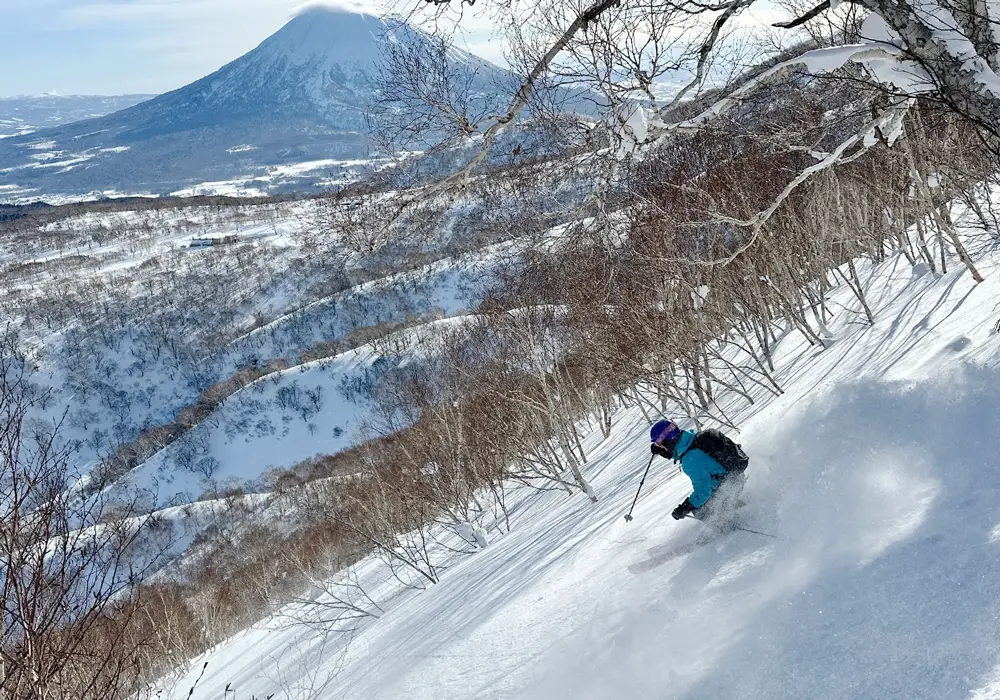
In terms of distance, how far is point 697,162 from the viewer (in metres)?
12.9

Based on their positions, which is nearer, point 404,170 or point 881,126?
point 404,170

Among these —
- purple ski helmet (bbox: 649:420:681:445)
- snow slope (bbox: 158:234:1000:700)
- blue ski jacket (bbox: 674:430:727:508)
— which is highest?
purple ski helmet (bbox: 649:420:681:445)

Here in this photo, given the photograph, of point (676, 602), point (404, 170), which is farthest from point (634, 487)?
point (404, 170)

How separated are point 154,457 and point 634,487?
65.4 meters

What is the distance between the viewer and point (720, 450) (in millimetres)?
6246

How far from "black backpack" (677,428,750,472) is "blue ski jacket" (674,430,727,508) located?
40 millimetres

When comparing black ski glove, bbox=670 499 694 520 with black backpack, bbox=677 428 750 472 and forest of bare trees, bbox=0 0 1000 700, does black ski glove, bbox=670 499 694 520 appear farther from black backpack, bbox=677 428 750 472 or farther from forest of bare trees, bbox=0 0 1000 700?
forest of bare trees, bbox=0 0 1000 700

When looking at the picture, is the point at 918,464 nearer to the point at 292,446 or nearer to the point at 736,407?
A: the point at 736,407

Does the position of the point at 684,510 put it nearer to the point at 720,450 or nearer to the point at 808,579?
the point at 720,450

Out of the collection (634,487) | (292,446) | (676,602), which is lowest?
(292,446)

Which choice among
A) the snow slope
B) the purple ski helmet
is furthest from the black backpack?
the snow slope

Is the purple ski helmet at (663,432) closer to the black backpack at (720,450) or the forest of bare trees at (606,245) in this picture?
the black backpack at (720,450)

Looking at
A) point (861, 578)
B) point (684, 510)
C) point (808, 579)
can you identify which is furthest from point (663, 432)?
point (861, 578)

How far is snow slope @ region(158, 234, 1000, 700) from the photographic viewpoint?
4.35 meters
